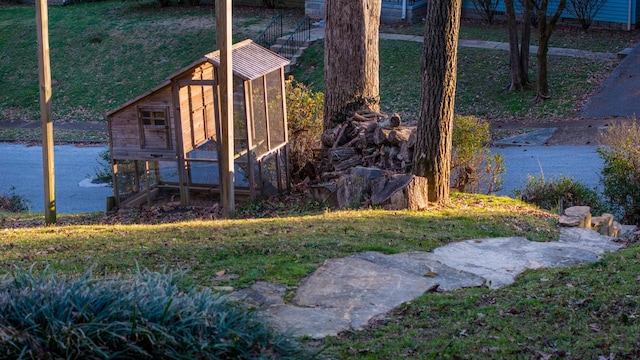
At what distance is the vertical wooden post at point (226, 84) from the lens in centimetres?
1084

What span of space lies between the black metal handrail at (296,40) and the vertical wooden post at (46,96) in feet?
56.8

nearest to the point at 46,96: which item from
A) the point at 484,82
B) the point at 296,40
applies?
the point at 484,82

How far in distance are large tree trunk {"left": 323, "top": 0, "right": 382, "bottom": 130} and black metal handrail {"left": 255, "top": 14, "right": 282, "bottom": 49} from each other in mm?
13242

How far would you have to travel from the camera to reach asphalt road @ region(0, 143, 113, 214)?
17.6 metres

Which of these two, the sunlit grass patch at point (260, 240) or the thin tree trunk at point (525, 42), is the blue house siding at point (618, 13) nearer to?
the thin tree trunk at point (525, 42)

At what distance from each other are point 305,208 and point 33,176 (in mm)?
10236

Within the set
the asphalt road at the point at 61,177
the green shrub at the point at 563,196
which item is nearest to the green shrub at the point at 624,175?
the green shrub at the point at 563,196

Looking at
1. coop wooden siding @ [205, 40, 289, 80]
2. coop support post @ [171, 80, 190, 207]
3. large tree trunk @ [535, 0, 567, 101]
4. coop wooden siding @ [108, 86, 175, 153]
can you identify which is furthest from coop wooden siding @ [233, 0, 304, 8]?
coop support post @ [171, 80, 190, 207]

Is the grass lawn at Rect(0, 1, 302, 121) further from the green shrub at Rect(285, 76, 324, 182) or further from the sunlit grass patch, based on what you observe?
the sunlit grass patch

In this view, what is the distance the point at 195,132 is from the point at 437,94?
4.08 metres

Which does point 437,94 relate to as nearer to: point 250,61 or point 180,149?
point 250,61

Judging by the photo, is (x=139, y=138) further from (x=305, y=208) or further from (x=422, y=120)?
(x=422, y=120)

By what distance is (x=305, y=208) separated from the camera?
42.6ft

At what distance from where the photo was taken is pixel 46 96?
37.4 ft
